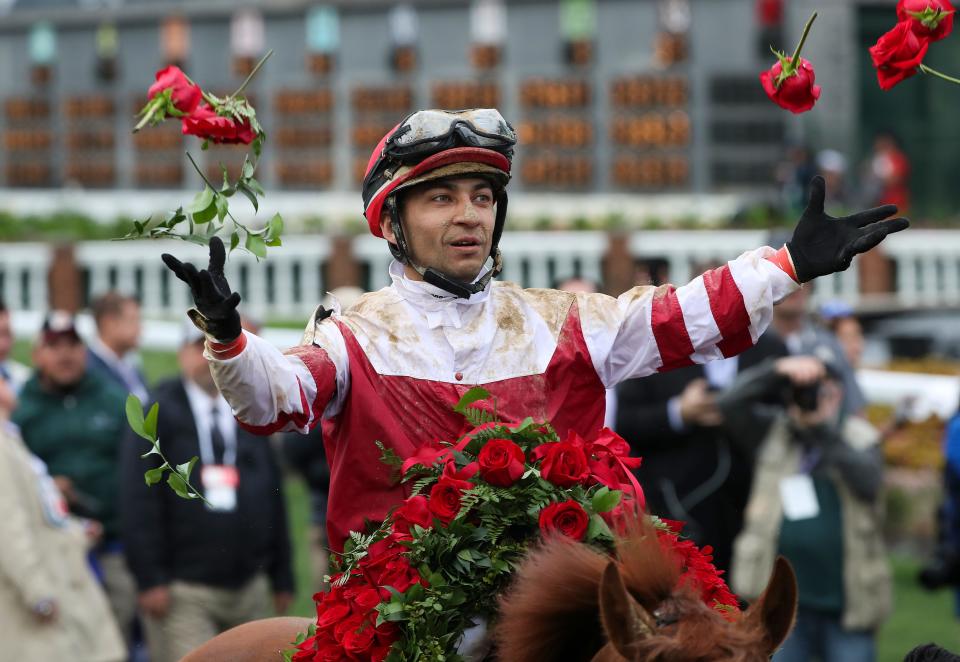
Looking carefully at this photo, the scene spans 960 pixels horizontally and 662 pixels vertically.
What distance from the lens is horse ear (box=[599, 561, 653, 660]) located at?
2.73m

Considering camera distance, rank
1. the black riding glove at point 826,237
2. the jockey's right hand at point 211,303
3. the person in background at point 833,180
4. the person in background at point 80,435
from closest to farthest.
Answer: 1. the jockey's right hand at point 211,303
2. the black riding glove at point 826,237
3. the person in background at point 80,435
4. the person in background at point 833,180

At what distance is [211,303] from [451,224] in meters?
0.65

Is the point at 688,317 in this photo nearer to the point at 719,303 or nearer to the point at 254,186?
the point at 719,303

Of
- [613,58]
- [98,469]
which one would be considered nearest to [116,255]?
[613,58]

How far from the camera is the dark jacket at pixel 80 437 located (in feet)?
24.7

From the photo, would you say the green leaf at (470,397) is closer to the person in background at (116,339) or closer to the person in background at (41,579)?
the person in background at (41,579)

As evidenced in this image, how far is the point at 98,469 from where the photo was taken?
7551mm

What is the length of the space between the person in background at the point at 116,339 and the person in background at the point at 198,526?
152cm

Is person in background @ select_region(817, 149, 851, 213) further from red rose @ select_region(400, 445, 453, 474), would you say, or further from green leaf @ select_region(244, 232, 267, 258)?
red rose @ select_region(400, 445, 453, 474)

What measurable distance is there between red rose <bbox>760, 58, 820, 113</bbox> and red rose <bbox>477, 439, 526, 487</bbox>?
1.12 m

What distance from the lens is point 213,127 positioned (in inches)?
147

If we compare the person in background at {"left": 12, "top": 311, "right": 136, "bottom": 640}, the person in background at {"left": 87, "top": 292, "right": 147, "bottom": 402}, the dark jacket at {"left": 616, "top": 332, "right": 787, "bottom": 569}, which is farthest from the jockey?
the person in background at {"left": 87, "top": 292, "right": 147, "bottom": 402}

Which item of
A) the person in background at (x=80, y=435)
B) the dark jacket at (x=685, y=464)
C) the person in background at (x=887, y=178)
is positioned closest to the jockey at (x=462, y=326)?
the dark jacket at (x=685, y=464)

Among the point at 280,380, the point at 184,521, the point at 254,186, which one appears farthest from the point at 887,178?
the point at 280,380
